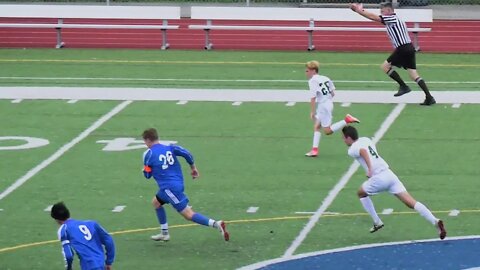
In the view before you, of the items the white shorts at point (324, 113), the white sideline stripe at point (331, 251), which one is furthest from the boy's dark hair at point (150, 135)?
the white shorts at point (324, 113)

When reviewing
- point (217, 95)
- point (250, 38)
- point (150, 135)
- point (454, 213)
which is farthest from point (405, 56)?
point (250, 38)

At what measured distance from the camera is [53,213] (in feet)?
45.0

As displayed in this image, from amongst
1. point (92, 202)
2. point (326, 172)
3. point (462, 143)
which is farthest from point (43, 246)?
point (462, 143)

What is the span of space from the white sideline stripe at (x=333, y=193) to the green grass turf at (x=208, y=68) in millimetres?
3725

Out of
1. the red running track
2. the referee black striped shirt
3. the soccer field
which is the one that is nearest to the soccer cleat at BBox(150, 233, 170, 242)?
the soccer field

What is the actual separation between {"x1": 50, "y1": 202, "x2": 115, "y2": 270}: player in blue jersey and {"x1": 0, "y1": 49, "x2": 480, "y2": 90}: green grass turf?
50.6ft

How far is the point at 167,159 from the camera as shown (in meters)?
16.6

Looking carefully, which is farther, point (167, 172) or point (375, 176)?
point (375, 176)

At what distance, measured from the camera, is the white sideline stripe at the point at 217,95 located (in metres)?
27.2

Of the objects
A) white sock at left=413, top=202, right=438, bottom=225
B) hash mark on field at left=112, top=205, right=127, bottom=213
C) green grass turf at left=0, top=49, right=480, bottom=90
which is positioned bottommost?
green grass turf at left=0, top=49, right=480, bottom=90

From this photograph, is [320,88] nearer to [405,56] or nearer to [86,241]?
[405,56]

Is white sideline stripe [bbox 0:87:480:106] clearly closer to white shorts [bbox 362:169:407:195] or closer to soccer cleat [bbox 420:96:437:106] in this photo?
soccer cleat [bbox 420:96:437:106]

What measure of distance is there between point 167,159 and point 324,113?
18.9 ft

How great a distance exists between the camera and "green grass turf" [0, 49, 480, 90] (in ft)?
96.7
